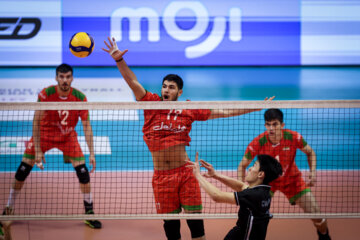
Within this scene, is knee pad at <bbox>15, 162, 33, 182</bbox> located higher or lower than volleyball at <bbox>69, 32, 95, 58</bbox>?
lower

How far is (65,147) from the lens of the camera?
655cm

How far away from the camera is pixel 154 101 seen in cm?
461

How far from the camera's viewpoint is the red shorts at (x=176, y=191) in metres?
4.65

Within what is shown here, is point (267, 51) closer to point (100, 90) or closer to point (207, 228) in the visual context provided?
point (100, 90)

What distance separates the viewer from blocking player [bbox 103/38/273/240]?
4.65m

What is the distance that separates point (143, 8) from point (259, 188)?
7549mm

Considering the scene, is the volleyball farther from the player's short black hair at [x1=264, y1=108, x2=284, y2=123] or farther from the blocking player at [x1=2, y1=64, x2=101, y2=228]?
the player's short black hair at [x1=264, y1=108, x2=284, y2=123]

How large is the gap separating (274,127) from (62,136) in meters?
3.36

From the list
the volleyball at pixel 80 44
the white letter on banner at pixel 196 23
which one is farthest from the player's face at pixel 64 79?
the white letter on banner at pixel 196 23

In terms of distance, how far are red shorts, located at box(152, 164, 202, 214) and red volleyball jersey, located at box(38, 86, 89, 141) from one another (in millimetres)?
2398

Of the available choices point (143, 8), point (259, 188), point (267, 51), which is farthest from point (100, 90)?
point (259, 188)

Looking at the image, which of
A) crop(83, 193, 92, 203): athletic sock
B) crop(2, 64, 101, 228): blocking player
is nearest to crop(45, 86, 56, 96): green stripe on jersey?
crop(2, 64, 101, 228): blocking player

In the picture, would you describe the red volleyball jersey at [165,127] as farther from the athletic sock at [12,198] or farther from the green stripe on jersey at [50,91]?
the athletic sock at [12,198]

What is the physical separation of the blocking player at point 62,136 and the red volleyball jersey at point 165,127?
204cm
